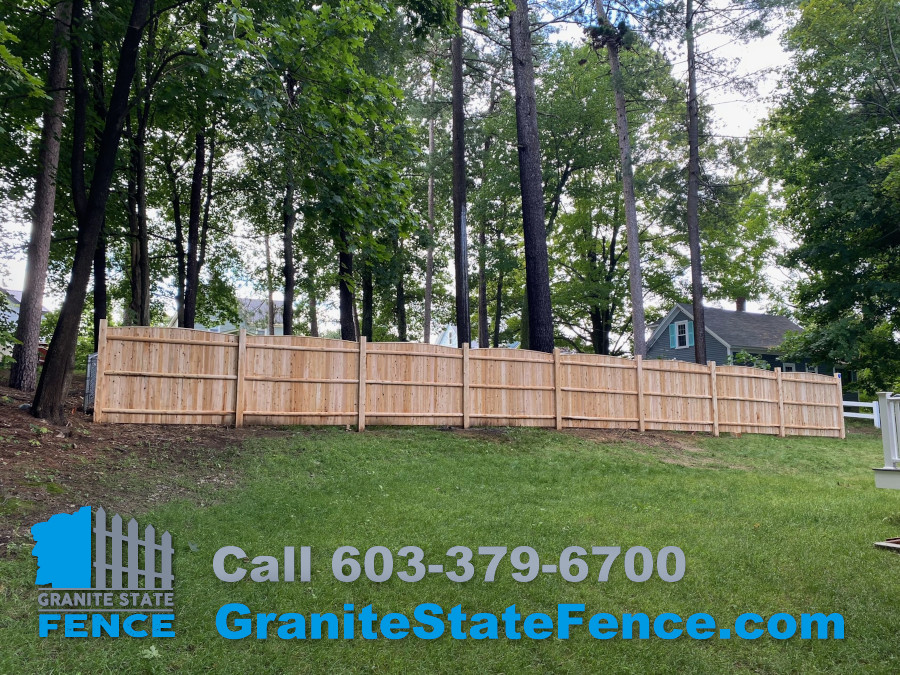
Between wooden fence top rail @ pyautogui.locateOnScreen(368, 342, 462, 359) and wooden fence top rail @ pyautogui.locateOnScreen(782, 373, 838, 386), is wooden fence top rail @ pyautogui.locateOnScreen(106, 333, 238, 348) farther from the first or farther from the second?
wooden fence top rail @ pyautogui.locateOnScreen(782, 373, 838, 386)

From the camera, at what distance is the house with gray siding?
1003 inches

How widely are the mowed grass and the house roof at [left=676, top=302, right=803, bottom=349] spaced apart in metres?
16.8

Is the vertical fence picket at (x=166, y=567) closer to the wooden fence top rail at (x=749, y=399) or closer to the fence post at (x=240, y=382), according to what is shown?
the fence post at (x=240, y=382)

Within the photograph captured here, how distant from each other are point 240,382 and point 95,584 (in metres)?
5.76

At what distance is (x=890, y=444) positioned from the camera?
5.09 metres

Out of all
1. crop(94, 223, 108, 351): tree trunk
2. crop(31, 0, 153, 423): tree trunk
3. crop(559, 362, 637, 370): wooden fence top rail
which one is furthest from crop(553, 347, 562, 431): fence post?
crop(94, 223, 108, 351): tree trunk

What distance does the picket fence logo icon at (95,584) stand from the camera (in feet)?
11.0

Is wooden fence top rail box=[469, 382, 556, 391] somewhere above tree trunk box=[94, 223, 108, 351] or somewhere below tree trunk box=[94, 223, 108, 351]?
below

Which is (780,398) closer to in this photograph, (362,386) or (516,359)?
(516,359)

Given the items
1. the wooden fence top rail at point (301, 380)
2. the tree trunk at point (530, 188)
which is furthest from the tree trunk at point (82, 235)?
the tree trunk at point (530, 188)

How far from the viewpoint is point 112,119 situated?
7.36 m

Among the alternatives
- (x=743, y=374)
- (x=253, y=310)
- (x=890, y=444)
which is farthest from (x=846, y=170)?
(x=253, y=310)

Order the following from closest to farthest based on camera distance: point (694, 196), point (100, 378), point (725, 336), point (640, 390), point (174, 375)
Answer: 1. point (100, 378)
2. point (174, 375)
3. point (640, 390)
4. point (694, 196)
5. point (725, 336)

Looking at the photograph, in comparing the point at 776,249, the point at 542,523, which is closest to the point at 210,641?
the point at 542,523
